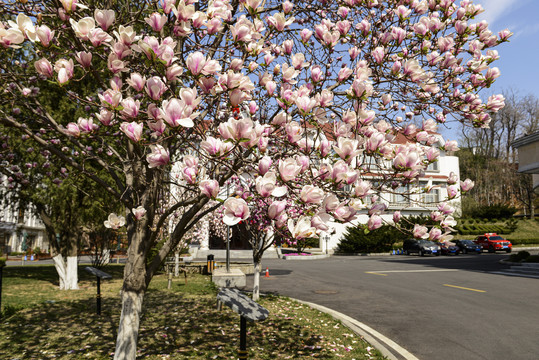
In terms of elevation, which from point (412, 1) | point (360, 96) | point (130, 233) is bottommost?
point (130, 233)

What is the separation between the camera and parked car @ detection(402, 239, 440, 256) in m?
32.1

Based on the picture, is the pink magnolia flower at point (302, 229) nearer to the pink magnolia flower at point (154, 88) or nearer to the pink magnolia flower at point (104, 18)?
the pink magnolia flower at point (154, 88)

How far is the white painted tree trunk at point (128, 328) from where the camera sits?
4336 mm

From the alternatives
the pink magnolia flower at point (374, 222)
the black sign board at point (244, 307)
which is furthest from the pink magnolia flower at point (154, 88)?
the black sign board at point (244, 307)

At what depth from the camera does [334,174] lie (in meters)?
2.69

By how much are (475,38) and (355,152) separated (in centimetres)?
339

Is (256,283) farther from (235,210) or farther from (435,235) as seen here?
(235,210)

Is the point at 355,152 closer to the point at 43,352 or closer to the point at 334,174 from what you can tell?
the point at 334,174

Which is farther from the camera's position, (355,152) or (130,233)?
(130,233)

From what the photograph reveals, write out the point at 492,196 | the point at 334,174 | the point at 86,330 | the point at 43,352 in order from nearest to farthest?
1. the point at 334,174
2. the point at 43,352
3. the point at 86,330
4. the point at 492,196

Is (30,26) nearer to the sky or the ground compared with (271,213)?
nearer to the sky

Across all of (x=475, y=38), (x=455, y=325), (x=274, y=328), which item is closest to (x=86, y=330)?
(x=274, y=328)

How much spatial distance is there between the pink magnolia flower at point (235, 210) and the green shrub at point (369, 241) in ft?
119

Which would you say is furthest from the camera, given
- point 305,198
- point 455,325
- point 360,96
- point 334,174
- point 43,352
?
point 455,325
